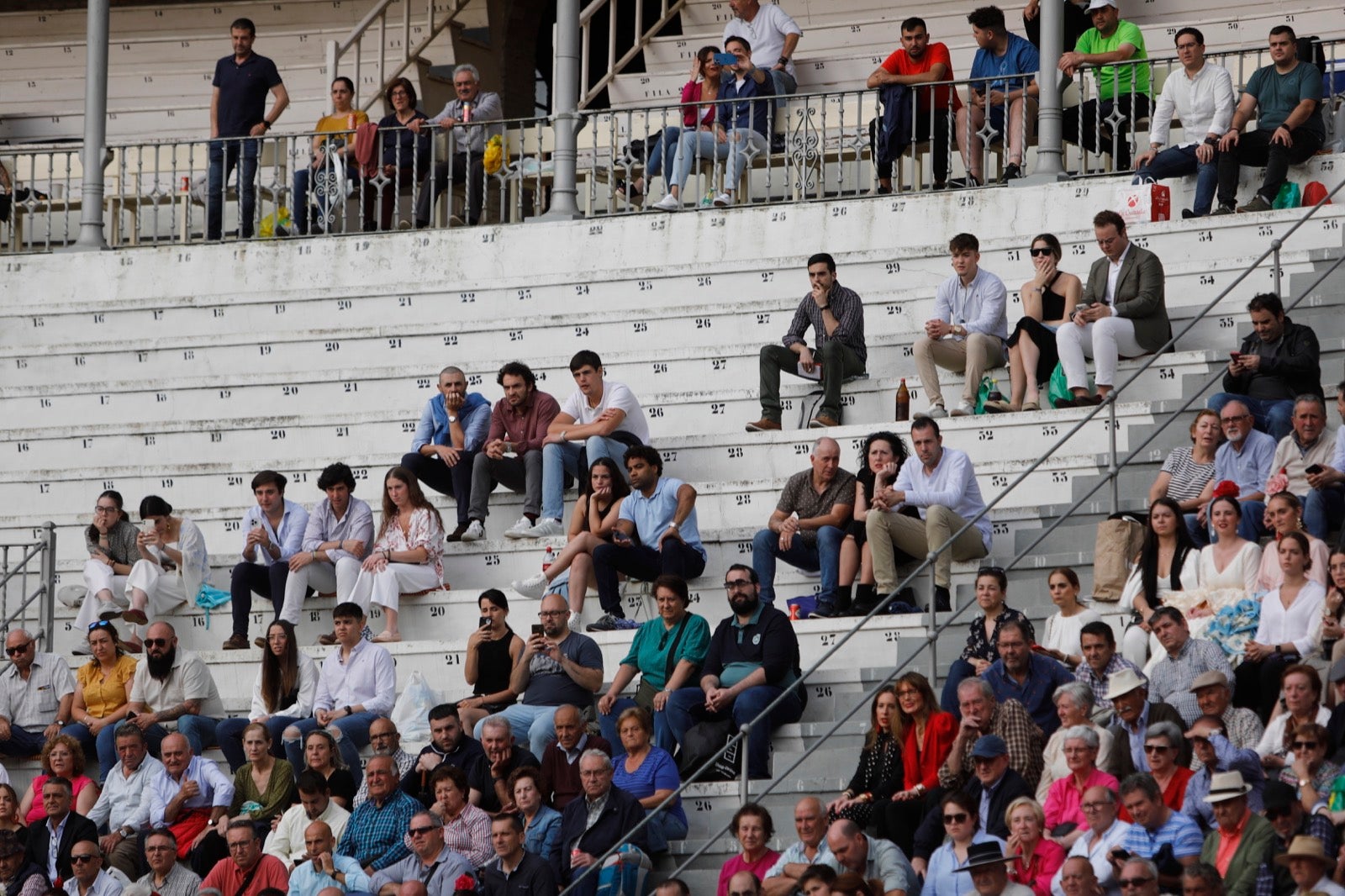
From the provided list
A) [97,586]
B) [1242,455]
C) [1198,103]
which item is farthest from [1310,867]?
[1198,103]

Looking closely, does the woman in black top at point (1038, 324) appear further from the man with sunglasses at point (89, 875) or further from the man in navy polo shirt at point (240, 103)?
the man in navy polo shirt at point (240, 103)

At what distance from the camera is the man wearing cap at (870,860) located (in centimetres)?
1122

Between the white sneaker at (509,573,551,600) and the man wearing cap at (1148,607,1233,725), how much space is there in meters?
3.83

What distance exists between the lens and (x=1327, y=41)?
1705cm

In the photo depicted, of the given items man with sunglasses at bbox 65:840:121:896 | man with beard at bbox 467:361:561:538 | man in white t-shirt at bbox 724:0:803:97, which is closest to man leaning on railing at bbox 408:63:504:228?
man in white t-shirt at bbox 724:0:803:97

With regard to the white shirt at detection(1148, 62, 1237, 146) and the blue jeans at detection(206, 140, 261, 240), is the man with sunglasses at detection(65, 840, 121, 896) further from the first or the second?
the white shirt at detection(1148, 62, 1237, 146)

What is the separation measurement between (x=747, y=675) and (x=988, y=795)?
1.81 meters

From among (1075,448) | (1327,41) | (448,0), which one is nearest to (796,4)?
(448,0)

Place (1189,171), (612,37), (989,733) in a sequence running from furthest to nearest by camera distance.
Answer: (612,37) → (1189,171) → (989,733)

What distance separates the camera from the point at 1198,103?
16922mm

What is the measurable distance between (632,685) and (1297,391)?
12.3ft

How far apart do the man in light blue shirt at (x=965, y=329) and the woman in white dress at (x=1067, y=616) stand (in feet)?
8.93

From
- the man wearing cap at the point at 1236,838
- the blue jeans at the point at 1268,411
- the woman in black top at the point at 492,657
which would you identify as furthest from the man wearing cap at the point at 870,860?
the blue jeans at the point at 1268,411

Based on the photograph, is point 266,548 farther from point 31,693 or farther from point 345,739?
point 345,739
